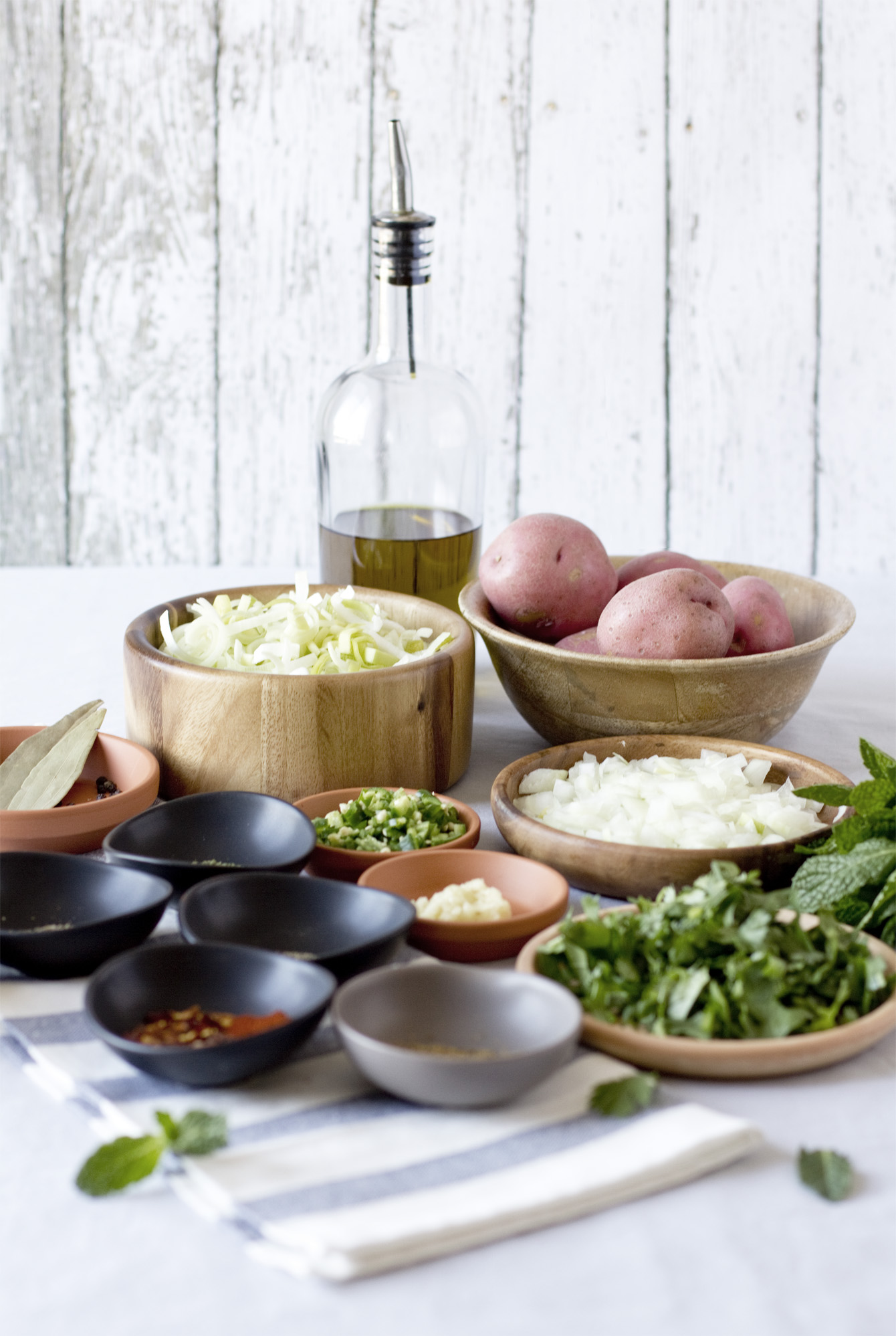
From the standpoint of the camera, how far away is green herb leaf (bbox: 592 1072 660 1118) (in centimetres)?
62

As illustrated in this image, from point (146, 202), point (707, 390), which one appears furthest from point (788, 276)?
point (146, 202)

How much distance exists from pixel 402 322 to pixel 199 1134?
956mm

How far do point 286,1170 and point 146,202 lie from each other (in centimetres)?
209

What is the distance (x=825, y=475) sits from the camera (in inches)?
95.8

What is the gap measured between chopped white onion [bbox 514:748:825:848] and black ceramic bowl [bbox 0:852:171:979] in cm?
29

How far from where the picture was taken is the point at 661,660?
3.36ft

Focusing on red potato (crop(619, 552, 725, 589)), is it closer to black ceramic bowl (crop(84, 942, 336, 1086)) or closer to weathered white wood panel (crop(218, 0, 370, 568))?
black ceramic bowl (crop(84, 942, 336, 1086))

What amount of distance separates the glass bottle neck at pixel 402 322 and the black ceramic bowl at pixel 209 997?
0.83m

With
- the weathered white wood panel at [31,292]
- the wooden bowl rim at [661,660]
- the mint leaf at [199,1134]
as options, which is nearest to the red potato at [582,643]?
the wooden bowl rim at [661,660]

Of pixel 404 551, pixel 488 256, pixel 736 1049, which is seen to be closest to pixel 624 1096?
pixel 736 1049

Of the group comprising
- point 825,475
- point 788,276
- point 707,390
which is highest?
point 788,276

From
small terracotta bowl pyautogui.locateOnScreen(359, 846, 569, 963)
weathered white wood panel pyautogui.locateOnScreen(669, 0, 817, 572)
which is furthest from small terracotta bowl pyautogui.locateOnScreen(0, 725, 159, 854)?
A: weathered white wood panel pyautogui.locateOnScreen(669, 0, 817, 572)

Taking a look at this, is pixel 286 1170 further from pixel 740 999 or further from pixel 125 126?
pixel 125 126

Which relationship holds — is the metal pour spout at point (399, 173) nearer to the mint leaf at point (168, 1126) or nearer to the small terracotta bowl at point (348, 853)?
the small terracotta bowl at point (348, 853)
